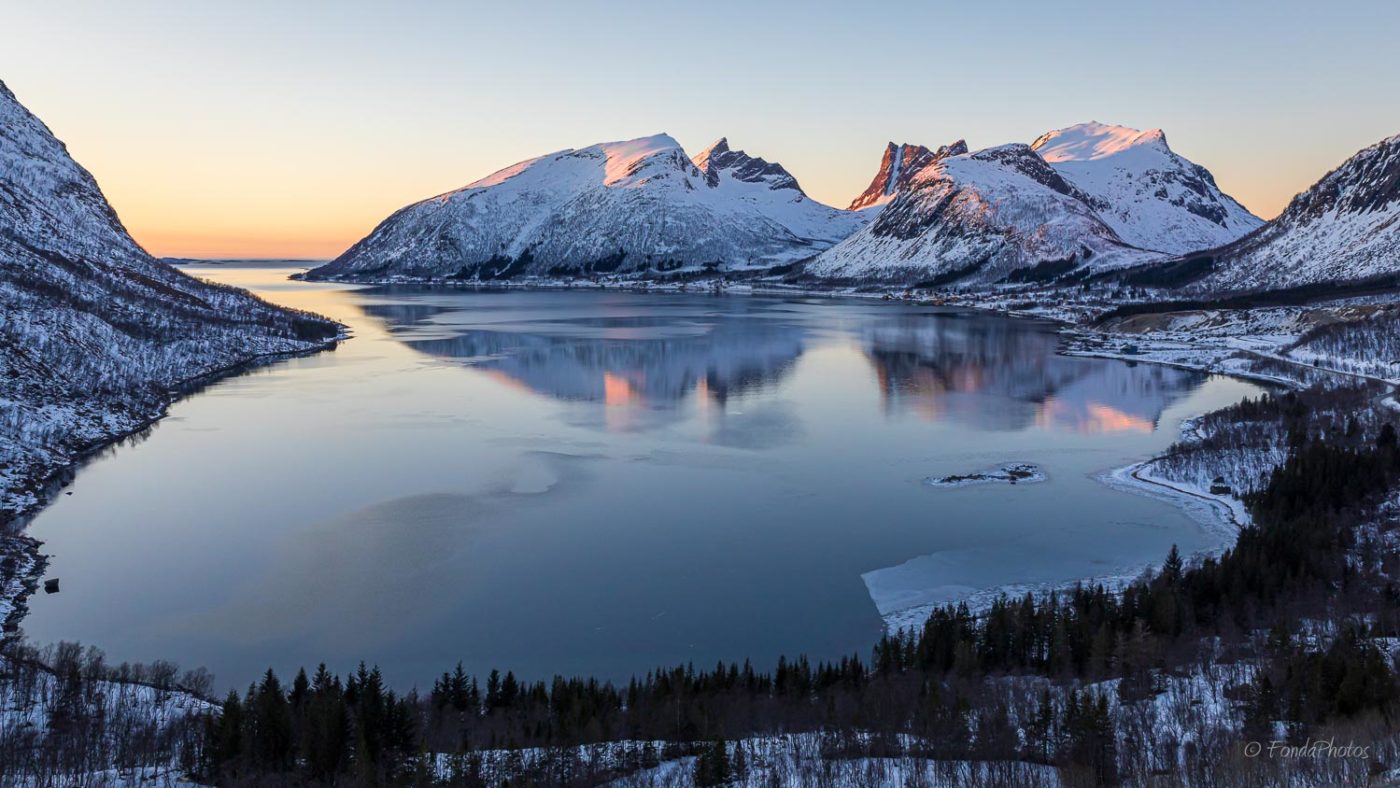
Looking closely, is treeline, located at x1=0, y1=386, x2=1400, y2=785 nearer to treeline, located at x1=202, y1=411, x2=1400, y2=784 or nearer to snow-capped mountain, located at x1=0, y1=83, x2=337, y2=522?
treeline, located at x1=202, y1=411, x2=1400, y2=784

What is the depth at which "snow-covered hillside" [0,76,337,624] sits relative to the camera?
3966cm

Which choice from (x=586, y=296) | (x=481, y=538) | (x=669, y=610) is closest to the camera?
(x=669, y=610)

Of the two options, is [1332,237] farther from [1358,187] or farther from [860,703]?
[860,703]

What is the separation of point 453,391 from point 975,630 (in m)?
41.2

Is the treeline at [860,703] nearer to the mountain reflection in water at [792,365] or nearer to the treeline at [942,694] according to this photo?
the treeline at [942,694]

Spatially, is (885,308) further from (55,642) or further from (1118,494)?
(55,642)

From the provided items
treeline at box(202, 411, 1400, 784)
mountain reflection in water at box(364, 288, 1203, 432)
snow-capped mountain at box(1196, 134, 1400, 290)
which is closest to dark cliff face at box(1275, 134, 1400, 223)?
snow-capped mountain at box(1196, 134, 1400, 290)

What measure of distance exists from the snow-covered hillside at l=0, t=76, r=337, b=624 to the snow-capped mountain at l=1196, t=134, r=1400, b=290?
129412 mm

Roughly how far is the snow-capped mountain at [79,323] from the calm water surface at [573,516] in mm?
2541

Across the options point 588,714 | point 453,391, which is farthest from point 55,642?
point 453,391

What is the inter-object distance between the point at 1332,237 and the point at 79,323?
161068mm

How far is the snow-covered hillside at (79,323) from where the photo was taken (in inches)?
1561

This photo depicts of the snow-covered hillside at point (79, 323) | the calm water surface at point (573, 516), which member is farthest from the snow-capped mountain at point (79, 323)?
the calm water surface at point (573, 516)

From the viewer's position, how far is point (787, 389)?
5788cm
